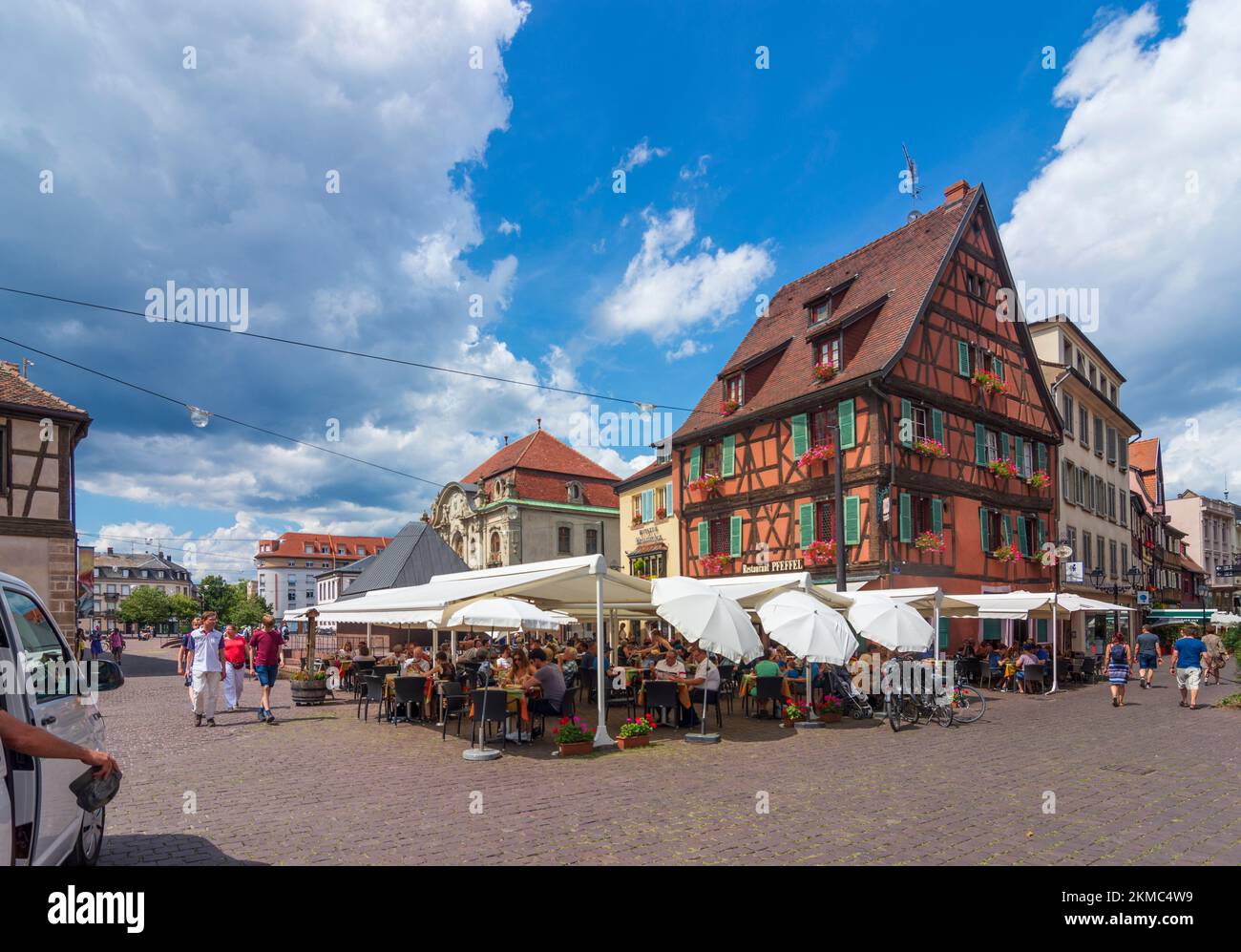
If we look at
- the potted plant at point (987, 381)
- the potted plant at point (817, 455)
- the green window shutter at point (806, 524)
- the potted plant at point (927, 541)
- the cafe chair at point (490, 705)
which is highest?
Result: the potted plant at point (987, 381)

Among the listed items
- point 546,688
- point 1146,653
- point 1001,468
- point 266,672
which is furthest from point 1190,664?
point 266,672

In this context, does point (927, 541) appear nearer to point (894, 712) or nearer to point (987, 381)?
point (987, 381)

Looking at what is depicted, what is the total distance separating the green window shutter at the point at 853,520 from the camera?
82.8ft

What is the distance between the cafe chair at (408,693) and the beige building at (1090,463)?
2688 cm

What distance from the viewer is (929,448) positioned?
85.1ft

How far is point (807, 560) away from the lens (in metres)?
26.5

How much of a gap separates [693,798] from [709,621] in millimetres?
4295

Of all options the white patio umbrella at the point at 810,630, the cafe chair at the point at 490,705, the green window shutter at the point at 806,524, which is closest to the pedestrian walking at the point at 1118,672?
the white patio umbrella at the point at 810,630

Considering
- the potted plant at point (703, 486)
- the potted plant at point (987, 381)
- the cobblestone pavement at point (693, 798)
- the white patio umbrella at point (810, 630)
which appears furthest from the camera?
the potted plant at point (703, 486)

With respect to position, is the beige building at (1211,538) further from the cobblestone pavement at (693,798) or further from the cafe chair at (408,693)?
the cafe chair at (408,693)

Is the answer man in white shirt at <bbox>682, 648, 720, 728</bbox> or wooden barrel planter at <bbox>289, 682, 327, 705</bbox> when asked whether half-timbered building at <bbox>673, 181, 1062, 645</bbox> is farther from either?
wooden barrel planter at <bbox>289, 682, 327, 705</bbox>
